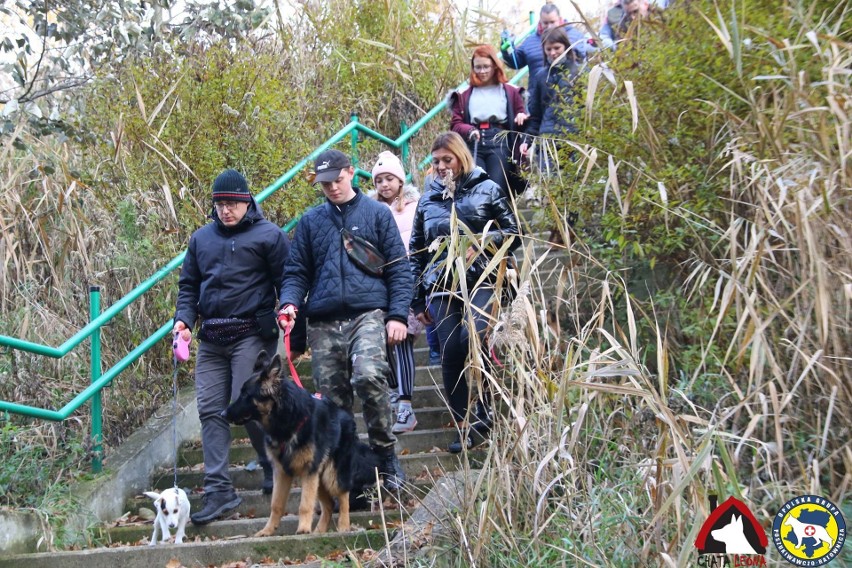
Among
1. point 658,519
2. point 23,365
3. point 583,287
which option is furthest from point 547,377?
point 23,365

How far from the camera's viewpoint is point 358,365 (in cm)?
576

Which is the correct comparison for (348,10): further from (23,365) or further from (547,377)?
(547,377)

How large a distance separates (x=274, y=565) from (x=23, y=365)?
3.04 metres

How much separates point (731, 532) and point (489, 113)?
5571mm

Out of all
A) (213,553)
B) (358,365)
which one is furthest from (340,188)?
(213,553)

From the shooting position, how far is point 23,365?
276 inches

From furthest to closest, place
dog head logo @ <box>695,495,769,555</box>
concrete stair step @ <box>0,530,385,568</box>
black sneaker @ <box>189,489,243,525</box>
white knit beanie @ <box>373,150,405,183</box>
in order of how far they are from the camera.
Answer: white knit beanie @ <box>373,150,405,183</box> < black sneaker @ <box>189,489,243,525</box> < concrete stair step @ <box>0,530,385,568</box> < dog head logo @ <box>695,495,769,555</box>

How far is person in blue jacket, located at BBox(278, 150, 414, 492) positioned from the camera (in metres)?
5.82

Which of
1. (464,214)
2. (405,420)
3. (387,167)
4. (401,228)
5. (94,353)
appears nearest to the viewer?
(464,214)

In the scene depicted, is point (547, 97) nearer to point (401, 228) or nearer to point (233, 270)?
point (401, 228)

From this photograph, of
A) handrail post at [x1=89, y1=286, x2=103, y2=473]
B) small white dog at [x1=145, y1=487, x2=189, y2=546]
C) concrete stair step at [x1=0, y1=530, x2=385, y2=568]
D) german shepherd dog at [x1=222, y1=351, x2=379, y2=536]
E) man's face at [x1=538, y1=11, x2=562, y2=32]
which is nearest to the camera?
concrete stair step at [x1=0, y1=530, x2=385, y2=568]

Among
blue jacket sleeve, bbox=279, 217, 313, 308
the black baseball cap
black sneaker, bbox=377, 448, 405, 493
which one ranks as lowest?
black sneaker, bbox=377, 448, 405, 493

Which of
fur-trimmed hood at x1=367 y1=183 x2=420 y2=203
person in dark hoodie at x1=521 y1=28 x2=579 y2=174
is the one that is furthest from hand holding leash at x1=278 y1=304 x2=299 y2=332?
person in dark hoodie at x1=521 y1=28 x2=579 y2=174

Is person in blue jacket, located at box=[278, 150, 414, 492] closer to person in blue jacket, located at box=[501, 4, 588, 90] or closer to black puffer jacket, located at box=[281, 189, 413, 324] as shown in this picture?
black puffer jacket, located at box=[281, 189, 413, 324]
